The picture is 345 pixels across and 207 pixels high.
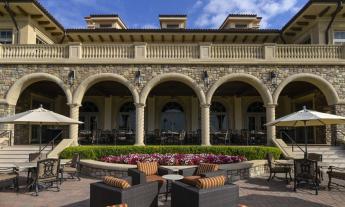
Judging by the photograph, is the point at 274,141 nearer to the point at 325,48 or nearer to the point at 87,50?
the point at 325,48

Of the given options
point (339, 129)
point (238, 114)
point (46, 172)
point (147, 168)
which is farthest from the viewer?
point (238, 114)

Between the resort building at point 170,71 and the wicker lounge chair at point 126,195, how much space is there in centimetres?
945

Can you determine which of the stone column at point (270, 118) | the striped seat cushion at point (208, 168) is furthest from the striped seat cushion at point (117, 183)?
the stone column at point (270, 118)

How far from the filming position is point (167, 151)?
14438mm

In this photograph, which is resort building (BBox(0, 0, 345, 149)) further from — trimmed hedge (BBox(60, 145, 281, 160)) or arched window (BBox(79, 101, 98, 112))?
trimmed hedge (BBox(60, 145, 281, 160))

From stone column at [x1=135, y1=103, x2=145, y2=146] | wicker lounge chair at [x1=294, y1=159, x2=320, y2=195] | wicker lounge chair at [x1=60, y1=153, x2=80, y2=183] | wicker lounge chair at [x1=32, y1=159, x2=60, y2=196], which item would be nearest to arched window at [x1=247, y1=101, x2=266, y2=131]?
stone column at [x1=135, y1=103, x2=145, y2=146]

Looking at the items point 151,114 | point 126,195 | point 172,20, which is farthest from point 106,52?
point 172,20

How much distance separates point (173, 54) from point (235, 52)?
3.42 meters

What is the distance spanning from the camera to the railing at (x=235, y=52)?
17.0 metres

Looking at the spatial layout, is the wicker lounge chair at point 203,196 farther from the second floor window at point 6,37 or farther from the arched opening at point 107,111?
the second floor window at point 6,37

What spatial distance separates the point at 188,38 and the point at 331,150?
1225 centimetres

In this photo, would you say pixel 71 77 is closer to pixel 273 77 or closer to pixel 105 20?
pixel 273 77

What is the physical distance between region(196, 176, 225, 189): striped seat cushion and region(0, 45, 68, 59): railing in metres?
13.0

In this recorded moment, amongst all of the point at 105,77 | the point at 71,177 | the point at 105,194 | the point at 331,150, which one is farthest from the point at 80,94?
the point at 331,150
